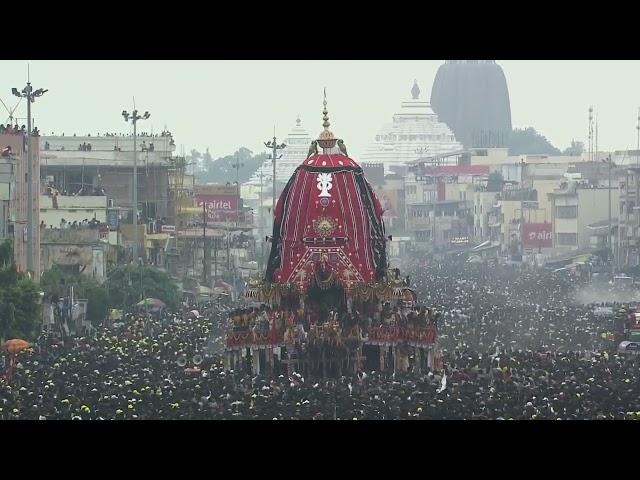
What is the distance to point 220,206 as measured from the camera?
85312 mm

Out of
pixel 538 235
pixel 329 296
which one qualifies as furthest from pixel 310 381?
pixel 538 235

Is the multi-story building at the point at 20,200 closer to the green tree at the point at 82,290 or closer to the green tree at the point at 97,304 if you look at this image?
the green tree at the point at 82,290

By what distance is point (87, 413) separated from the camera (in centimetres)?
3819

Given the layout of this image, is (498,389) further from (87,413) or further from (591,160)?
(591,160)

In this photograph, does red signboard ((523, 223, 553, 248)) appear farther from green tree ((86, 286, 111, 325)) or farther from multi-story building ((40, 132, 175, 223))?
green tree ((86, 286, 111, 325))

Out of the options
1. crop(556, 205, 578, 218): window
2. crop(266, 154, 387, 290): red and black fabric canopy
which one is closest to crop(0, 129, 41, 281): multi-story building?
crop(266, 154, 387, 290): red and black fabric canopy

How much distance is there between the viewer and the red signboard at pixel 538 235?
314 feet

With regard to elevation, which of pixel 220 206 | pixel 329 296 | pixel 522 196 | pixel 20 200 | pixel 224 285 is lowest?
pixel 224 285

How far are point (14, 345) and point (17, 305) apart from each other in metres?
2.35

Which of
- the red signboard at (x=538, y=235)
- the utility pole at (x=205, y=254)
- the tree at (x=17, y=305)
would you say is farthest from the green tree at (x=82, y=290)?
the red signboard at (x=538, y=235)

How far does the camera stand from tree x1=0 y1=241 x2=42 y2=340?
46.9 meters

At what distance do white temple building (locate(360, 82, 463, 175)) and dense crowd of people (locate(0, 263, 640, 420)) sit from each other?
65.2m

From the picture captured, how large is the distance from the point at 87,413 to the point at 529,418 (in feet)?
21.8

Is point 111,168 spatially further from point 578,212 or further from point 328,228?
point 328,228
